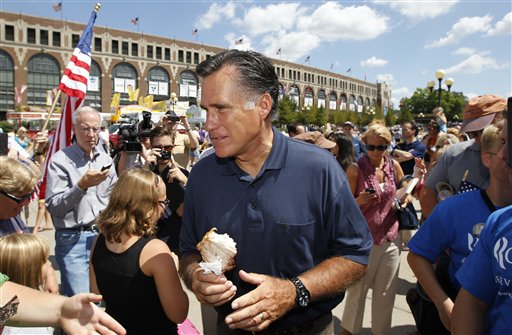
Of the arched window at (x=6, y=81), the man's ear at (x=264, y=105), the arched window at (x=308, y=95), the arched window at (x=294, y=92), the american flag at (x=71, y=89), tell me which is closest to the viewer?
the man's ear at (x=264, y=105)

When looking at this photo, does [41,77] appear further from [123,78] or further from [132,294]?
[132,294]

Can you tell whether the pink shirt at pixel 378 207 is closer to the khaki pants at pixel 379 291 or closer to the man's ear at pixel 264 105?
the khaki pants at pixel 379 291

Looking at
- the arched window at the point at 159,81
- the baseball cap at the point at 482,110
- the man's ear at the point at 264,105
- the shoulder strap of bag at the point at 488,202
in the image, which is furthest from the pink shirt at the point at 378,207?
the arched window at the point at 159,81

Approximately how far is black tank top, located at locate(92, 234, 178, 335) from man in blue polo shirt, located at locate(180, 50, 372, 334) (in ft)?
1.49

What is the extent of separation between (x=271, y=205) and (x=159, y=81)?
6323cm

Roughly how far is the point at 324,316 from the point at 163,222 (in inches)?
88.6

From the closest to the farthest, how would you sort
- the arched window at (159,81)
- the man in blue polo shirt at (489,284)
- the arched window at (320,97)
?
the man in blue polo shirt at (489,284) < the arched window at (159,81) < the arched window at (320,97)

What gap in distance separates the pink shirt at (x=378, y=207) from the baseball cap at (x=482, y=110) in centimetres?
97

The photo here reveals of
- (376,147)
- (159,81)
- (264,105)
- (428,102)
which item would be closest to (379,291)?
(376,147)

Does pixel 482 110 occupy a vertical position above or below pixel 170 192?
above

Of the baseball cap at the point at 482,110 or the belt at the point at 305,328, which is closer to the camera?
the belt at the point at 305,328

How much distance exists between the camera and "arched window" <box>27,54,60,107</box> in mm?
51562

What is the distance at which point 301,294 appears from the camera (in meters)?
1.73

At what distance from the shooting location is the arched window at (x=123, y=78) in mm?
57812
